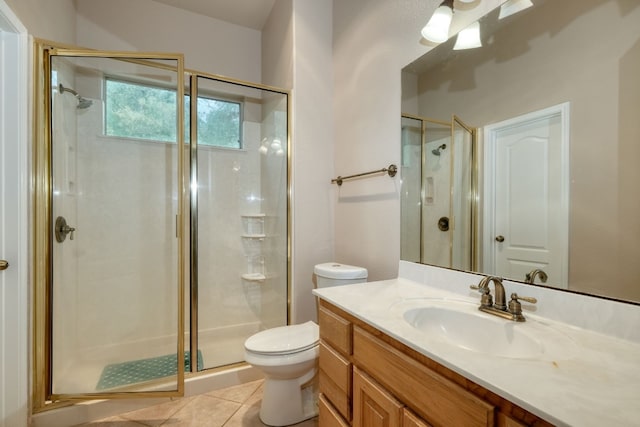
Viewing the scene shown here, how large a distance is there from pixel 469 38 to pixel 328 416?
67.5 inches

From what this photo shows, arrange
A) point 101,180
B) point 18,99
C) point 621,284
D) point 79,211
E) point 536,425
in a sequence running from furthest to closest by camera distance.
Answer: point 101,180 < point 79,211 < point 18,99 < point 621,284 < point 536,425

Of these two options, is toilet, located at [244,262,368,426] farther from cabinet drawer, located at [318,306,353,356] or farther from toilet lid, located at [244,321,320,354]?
cabinet drawer, located at [318,306,353,356]

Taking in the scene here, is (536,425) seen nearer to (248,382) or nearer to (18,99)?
(248,382)

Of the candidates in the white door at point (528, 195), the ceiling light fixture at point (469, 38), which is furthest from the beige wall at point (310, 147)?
the white door at point (528, 195)

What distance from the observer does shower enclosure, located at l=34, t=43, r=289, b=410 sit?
5.45 ft

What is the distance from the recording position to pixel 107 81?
2.05m

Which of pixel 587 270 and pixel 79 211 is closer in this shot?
pixel 587 270

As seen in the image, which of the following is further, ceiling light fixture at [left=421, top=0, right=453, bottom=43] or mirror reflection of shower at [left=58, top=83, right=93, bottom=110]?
mirror reflection of shower at [left=58, top=83, right=93, bottom=110]

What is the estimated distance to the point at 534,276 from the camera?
99 centimetres

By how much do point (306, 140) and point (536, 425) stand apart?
202 cm

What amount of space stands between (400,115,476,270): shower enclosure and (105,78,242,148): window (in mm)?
1534

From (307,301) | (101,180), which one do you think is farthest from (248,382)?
(101,180)

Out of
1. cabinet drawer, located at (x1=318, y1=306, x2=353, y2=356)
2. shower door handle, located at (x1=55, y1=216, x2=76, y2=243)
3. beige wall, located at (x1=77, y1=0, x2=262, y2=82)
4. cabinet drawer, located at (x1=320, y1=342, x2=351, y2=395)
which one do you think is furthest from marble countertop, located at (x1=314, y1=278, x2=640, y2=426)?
beige wall, located at (x1=77, y1=0, x2=262, y2=82)

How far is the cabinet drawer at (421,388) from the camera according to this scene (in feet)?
2.02
